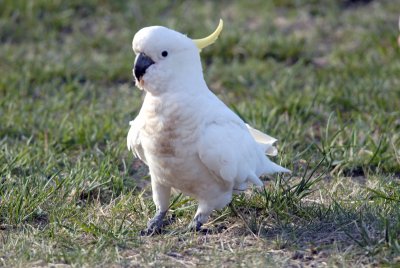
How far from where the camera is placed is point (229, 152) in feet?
11.3

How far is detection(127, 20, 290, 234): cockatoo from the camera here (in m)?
3.34

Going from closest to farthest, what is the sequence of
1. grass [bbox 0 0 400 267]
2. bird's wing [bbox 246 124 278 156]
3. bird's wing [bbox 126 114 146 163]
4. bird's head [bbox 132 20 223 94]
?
bird's head [bbox 132 20 223 94], grass [bbox 0 0 400 267], bird's wing [bbox 126 114 146 163], bird's wing [bbox 246 124 278 156]

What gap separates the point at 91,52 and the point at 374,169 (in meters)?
2.68

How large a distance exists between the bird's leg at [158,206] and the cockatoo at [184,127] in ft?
0.30

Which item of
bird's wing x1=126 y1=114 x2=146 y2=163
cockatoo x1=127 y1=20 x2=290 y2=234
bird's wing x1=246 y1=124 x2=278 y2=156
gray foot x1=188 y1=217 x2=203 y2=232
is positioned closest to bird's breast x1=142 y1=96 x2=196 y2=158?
cockatoo x1=127 y1=20 x2=290 y2=234

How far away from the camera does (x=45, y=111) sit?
5.20m

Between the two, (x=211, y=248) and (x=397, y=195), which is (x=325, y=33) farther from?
(x=211, y=248)

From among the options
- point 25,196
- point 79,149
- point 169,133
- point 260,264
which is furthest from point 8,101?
point 260,264

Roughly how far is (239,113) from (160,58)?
1.65 metres

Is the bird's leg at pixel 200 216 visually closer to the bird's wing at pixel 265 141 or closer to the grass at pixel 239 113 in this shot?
the grass at pixel 239 113

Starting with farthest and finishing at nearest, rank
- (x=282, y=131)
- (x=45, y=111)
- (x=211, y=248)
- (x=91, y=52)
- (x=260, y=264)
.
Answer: (x=91, y=52) → (x=45, y=111) → (x=282, y=131) → (x=211, y=248) → (x=260, y=264)

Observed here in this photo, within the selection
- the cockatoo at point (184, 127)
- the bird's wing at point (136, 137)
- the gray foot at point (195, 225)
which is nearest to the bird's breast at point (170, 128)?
the cockatoo at point (184, 127)

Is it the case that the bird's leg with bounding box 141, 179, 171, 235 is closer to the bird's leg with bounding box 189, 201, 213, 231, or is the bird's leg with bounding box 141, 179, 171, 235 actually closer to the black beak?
the bird's leg with bounding box 189, 201, 213, 231

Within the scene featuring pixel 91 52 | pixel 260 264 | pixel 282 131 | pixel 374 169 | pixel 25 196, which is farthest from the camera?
pixel 91 52
